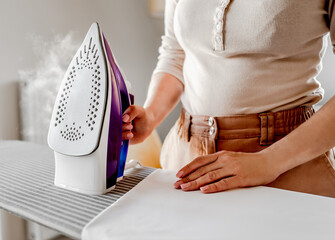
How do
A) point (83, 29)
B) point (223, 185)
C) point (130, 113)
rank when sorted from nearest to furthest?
1. point (223, 185)
2. point (130, 113)
3. point (83, 29)

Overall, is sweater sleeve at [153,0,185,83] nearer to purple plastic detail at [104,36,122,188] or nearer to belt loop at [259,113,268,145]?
belt loop at [259,113,268,145]

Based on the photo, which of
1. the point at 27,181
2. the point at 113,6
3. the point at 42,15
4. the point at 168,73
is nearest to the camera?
the point at 27,181

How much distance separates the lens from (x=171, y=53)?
1075 mm

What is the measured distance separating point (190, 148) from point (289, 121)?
27 cm

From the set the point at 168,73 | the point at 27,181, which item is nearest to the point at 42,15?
the point at 168,73

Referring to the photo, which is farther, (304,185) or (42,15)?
(42,15)

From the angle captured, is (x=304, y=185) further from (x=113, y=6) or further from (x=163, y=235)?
(x=113, y=6)

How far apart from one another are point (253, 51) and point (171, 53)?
39 centimetres

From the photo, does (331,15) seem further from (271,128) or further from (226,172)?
(226,172)

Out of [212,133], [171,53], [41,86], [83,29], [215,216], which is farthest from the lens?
[83,29]

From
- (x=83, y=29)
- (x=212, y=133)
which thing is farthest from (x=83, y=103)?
(x=83, y=29)

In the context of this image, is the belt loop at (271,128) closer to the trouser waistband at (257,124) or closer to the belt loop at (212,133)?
the trouser waistband at (257,124)

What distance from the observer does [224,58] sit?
2.62 feet

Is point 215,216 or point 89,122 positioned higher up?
point 89,122
